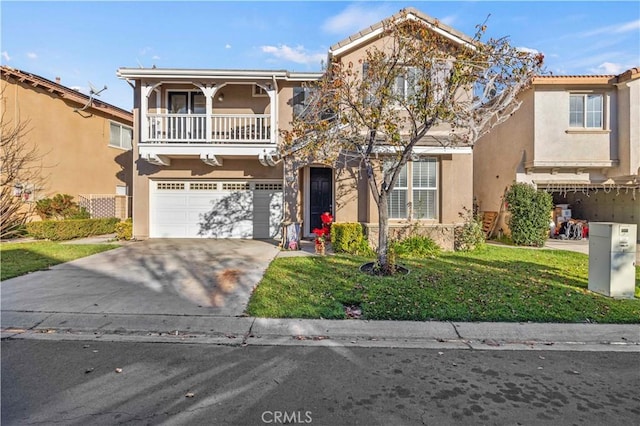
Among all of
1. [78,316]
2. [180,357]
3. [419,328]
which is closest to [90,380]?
[180,357]

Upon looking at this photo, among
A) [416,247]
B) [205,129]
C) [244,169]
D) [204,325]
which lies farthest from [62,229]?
[416,247]

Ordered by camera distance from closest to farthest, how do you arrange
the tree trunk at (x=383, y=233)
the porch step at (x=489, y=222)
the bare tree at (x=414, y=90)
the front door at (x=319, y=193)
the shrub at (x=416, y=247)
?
1. the bare tree at (x=414, y=90)
2. the tree trunk at (x=383, y=233)
3. the shrub at (x=416, y=247)
4. the front door at (x=319, y=193)
5. the porch step at (x=489, y=222)

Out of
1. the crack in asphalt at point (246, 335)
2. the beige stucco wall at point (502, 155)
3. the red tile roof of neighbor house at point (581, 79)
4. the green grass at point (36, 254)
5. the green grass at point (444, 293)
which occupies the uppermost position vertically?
the red tile roof of neighbor house at point (581, 79)

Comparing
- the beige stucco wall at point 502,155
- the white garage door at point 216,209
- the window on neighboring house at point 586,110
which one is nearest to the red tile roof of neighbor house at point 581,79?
the window on neighboring house at point 586,110

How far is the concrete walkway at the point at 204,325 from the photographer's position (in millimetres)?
4746

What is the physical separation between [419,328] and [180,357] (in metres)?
3.31

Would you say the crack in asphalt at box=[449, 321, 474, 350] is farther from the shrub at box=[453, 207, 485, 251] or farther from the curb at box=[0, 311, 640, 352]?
the shrub at box=[453, 207, 485, 251]

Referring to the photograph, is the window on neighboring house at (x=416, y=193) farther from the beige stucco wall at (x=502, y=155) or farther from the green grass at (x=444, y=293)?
the beige stucco wall at (x=502, y=155)

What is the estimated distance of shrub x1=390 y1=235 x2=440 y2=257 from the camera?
401 inches

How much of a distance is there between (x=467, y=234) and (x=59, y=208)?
16112mm

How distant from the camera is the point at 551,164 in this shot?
43.3 ft

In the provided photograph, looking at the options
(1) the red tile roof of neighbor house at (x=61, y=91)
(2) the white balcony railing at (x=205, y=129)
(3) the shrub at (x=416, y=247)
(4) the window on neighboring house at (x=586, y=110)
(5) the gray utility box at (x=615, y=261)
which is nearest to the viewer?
(5) the gray utility box at (x=615, y=261)

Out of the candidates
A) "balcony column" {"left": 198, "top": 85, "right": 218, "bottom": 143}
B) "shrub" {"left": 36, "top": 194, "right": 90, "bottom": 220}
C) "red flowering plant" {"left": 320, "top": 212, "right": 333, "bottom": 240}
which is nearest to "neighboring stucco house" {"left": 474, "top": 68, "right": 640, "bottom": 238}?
"red flowering plant" {"left": 320, "top": 212, "right": 333, "bottom": 240}

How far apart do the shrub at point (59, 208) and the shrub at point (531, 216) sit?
58.2ft
